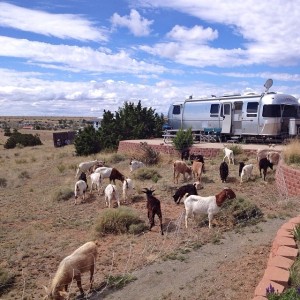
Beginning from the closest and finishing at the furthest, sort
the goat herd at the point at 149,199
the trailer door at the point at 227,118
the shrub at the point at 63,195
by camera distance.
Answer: the goat herd at the point at 149,199
the shrub at the point at 63,195
the trailer door at the point at 227,118

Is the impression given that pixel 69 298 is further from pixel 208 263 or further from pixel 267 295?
pixel 267 295

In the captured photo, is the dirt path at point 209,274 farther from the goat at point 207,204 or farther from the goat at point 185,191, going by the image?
the goat at point 185,191

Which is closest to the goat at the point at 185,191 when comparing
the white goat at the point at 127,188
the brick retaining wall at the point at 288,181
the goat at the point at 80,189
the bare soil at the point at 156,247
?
the bare soil at the point at 156,247

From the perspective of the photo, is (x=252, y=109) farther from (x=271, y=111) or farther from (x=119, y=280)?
(x=119, y=280)

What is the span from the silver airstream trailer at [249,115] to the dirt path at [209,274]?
13.5m

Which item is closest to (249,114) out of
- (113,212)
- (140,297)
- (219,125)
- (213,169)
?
(219,125)

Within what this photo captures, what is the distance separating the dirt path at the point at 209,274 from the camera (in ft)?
20.1

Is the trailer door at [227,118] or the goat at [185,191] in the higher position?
the trailer door at [227,118]

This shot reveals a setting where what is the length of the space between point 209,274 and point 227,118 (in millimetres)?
16902

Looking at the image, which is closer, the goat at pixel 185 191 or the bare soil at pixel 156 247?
the bare soil at pixel 156 247

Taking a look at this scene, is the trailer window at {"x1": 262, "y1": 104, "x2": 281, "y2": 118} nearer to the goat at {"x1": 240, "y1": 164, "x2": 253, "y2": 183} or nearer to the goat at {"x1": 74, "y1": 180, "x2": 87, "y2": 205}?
the goat at {"x1": 240, "y1": 164, "x2": 253, "y2": 183}

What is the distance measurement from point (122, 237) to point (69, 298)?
3.12 meters

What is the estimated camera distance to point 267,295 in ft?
15.5

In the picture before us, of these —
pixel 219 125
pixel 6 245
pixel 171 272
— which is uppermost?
pixel 219 125
